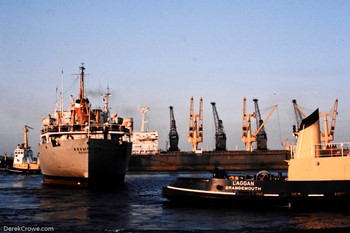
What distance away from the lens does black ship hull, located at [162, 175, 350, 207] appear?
2986 centimetres

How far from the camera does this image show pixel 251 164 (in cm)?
14488

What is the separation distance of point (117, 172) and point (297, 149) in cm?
3411

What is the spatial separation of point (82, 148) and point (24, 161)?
6697cm

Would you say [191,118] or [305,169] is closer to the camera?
[305,169]

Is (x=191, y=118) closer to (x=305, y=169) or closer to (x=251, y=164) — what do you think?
(x=251, y=164)

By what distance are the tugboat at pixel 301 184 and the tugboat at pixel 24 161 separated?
286 ft

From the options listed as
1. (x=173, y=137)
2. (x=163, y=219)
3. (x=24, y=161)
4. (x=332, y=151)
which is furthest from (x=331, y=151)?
(x=173, y=137)

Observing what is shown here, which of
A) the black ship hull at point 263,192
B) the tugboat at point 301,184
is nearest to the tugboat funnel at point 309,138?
the tugboat at point 301,184

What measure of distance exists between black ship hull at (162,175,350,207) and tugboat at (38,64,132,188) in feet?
81.1

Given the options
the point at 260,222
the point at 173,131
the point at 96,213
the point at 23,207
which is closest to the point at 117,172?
the point at 23,207

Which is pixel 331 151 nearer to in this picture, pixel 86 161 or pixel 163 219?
pixel 163 219

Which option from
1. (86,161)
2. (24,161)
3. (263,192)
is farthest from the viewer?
(24,161)

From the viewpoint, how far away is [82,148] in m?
56.5

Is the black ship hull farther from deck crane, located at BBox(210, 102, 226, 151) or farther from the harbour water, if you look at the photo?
deck crane, located at BBox(210, 102, 226, 151)
